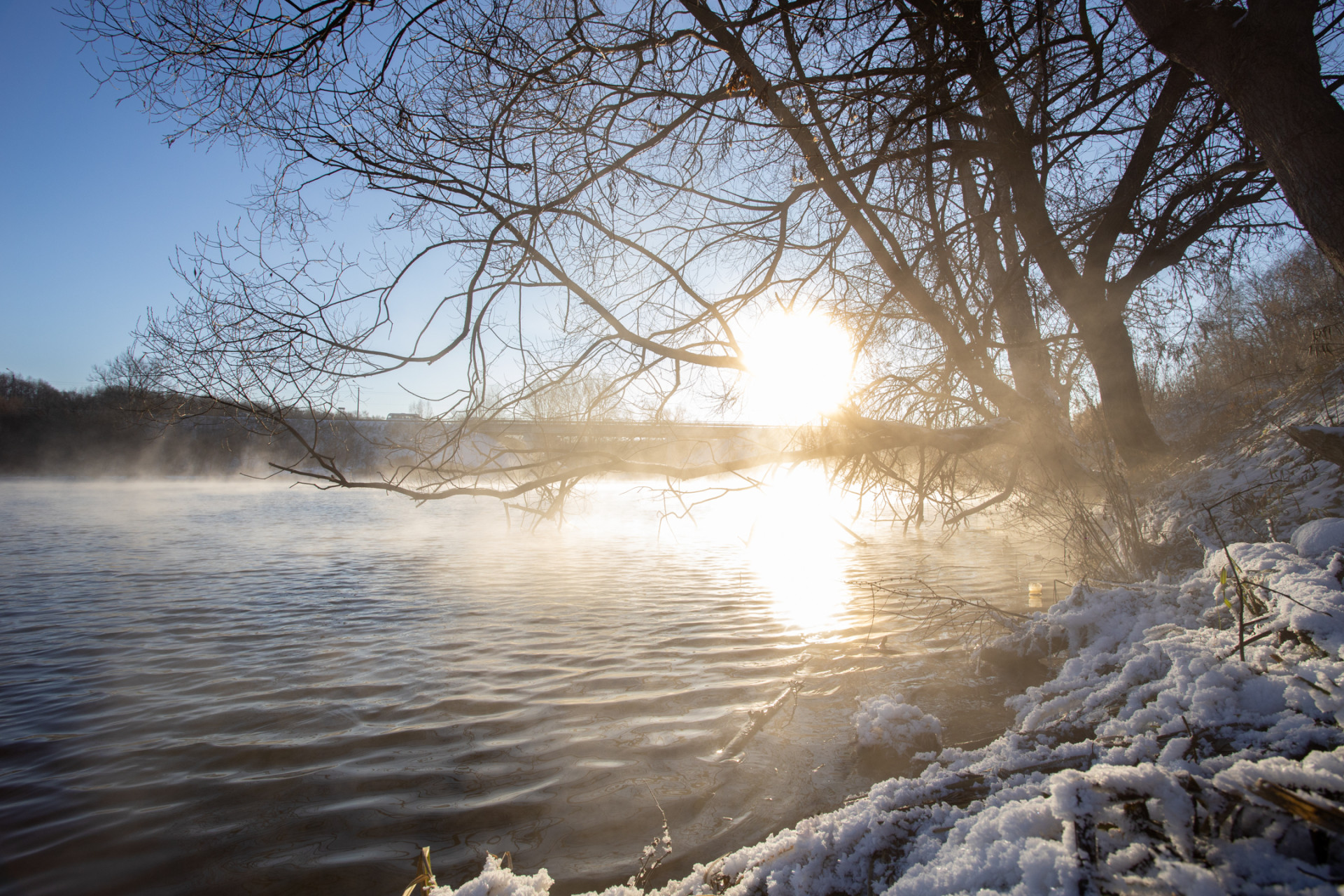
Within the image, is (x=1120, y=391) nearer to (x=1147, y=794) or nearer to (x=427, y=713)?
(x=1147, y=794)

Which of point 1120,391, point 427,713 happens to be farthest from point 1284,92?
point 427,713

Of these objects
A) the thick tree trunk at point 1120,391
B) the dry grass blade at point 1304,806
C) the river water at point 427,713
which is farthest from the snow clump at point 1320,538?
the thick tree trunk at point 1120,391

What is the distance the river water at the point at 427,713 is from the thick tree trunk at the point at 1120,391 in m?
1.95

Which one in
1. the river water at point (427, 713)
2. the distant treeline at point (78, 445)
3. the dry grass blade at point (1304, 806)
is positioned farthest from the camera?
the distant treeline at point (78, 445)

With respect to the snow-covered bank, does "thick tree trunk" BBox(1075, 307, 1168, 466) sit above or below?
above

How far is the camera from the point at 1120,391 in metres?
6.78

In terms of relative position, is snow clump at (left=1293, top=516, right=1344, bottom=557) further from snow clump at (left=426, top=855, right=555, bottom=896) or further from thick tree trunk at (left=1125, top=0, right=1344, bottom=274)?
snow clump at (left=426, top=855, right=555, bottom=896)

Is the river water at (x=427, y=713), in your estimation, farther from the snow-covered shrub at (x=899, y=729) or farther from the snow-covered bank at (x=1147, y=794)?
the snow-covered bank at (x=1147, y=794)

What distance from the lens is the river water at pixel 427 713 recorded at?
2.62 meters

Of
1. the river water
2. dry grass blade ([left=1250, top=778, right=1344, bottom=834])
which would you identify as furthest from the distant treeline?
dry grass blade ([left=1250, top=778, right=1344, bottom=834])

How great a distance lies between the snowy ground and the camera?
44.4 inches

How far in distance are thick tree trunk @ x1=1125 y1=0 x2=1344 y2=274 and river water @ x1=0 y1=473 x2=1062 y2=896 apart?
3.32 metres

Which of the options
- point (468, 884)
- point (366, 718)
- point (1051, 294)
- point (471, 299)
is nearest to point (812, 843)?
point (468, 884)

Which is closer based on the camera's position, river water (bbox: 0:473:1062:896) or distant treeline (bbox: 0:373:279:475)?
river water (bbox: 0:473:1062:896)
